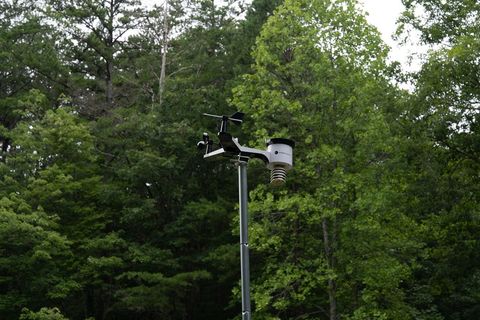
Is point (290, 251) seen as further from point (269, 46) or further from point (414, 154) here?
point (269, 46)

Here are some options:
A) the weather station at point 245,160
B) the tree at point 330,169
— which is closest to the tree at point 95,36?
the tree at point 330,169

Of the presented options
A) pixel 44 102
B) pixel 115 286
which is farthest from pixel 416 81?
pixel 44 102

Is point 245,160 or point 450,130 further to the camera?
point 450,130

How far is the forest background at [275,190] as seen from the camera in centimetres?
1376

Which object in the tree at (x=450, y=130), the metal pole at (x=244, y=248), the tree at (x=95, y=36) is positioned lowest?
the metal pole at (x=244, y=248)

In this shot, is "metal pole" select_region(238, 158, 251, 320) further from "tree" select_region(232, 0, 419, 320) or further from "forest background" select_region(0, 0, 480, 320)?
"tree" select_region(232, 0, 419, 320)

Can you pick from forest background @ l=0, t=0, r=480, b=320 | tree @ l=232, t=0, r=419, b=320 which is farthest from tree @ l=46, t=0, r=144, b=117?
tree @ l=232, t=0, r=419, b=320

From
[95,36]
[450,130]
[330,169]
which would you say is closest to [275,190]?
[330,169]

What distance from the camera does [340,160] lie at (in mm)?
15438

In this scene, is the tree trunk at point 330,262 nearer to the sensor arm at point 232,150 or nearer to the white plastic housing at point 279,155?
the white plastic housing at point 279,155

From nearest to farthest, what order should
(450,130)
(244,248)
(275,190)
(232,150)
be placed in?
(244,248)
(232,150)
(450,130)
(275,190)

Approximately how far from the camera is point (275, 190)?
17062 millimetres

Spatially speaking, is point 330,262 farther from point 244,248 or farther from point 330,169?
point 244,248

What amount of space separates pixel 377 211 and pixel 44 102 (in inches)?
513
